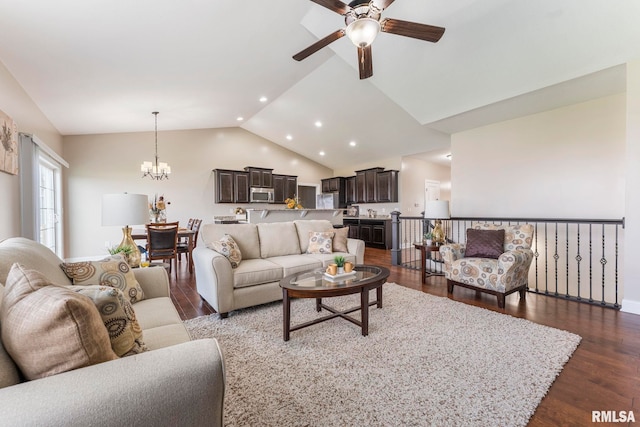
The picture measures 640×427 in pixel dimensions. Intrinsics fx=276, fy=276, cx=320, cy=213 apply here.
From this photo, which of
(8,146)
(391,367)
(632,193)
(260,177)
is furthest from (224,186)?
(632,193)

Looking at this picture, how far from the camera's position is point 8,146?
2.60 meters

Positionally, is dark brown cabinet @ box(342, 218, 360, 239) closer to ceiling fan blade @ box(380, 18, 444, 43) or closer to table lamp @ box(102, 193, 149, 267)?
ceiling fan blade @ box(380, 18, 444, 43)

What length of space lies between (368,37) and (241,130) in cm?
617

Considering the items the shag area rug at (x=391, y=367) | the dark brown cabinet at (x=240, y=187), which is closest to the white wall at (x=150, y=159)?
the dark brown cabinet at (x=240, y=187)

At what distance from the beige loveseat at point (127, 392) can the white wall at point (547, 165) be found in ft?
16.1

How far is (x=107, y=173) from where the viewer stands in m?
6.09

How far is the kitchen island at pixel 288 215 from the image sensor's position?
550 centimetres

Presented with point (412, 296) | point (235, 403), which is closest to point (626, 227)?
point (412, 296)

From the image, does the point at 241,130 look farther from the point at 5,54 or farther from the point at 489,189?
the point at 489,189

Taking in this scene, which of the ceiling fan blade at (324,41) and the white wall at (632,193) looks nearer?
the ceiling fan blade at (324,41)

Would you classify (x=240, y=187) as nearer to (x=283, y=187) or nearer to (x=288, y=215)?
(x=283, y=187)

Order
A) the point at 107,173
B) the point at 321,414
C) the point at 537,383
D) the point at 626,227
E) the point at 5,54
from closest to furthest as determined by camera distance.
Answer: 1. the point at 321,414
2. the point at 537,383
3. the point at 5,54
4. the point at 626,227
5. the point at 107,173

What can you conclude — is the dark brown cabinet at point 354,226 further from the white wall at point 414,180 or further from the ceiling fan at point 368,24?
the ceiling fan at point 368,24

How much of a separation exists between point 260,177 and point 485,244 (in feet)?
19.5
